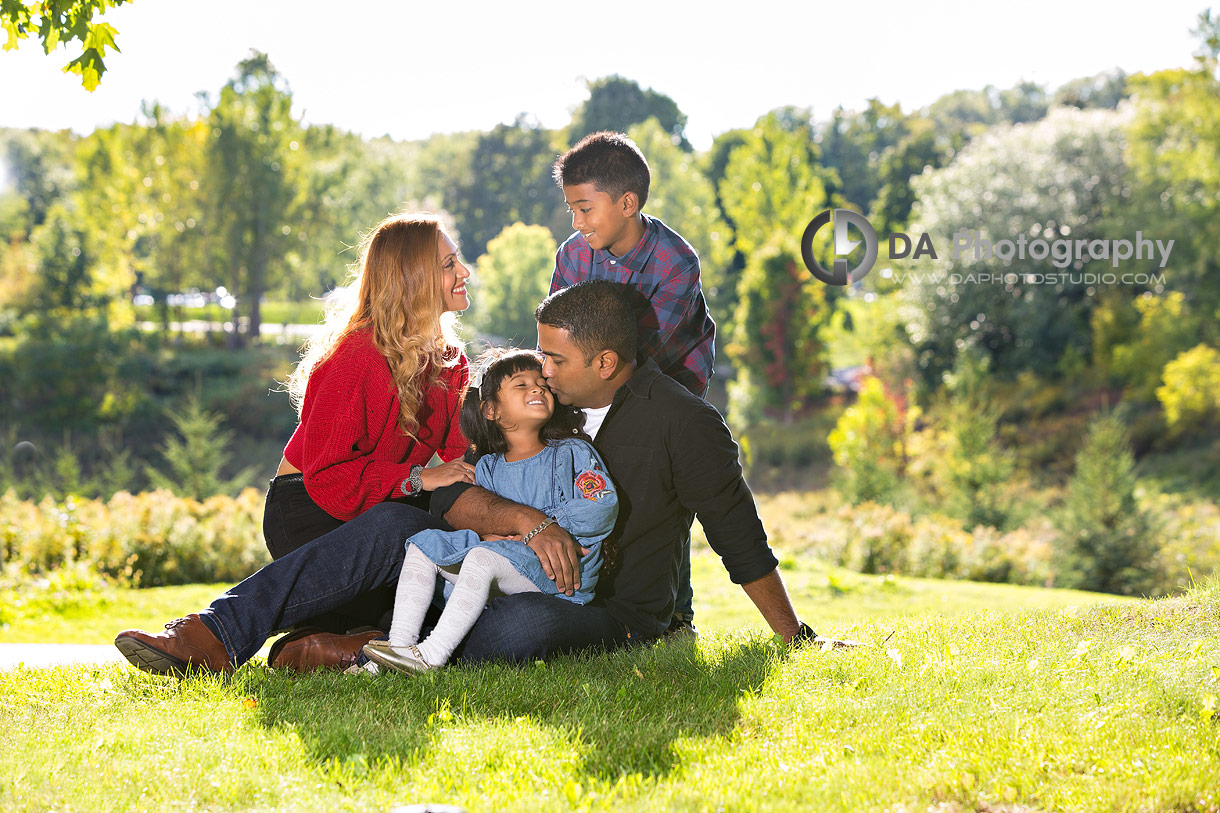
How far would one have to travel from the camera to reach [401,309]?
401cm

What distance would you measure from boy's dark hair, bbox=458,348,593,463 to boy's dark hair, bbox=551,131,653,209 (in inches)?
47.2

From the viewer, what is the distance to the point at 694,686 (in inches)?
130

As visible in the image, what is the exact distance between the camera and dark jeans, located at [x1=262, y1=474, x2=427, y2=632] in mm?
3994

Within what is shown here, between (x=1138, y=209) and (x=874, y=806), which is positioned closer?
(x=874, y=806)

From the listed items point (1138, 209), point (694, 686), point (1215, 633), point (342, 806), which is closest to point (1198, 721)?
point (1215, 633)

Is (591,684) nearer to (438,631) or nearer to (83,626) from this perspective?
(438,631)

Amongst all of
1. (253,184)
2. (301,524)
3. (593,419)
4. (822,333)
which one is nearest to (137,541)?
(301,524)

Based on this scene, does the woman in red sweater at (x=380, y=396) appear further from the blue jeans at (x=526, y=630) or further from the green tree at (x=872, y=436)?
the green tree at (x=872, y=436)

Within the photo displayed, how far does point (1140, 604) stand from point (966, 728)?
188 centimetres

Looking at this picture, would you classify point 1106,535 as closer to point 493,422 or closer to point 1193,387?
point 493,422

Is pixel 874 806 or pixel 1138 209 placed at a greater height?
pixel 1138 209

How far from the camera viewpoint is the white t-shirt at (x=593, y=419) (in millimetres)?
3967

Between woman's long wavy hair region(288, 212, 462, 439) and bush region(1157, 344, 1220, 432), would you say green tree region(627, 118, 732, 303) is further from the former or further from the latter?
woman's long wavy hair region(288, 212, 462, 439)

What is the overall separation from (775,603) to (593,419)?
1.02m
